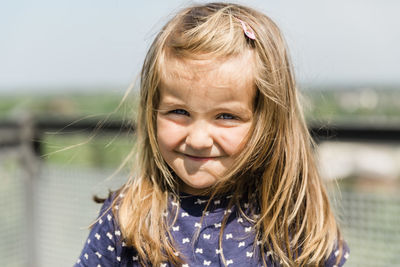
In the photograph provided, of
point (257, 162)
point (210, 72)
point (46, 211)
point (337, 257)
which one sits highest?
point (210, 72)

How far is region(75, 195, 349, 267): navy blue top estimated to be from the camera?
1201 mm

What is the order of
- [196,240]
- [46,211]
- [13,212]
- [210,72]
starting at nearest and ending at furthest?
[210,72] → [196,240] → [13,212] → [46,211]

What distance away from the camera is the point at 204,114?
1107 millimetres

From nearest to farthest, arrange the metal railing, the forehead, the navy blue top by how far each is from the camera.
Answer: the forehead
the navy blue top
the metal railing

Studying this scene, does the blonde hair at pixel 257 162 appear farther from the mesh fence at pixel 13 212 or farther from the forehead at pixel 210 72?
the mesh fence at pixel 13 212

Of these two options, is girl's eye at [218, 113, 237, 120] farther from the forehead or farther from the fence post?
the fence post

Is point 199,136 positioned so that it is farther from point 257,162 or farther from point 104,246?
point 104,246

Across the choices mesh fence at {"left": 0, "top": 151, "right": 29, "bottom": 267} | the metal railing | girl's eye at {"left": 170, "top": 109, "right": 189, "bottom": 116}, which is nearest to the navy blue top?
girl's eye at {"left": 170, "top": 109, "right": 189, "bottom": 116}

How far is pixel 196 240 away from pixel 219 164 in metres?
0.21

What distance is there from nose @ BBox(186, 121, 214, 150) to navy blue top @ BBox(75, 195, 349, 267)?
0.20 metres

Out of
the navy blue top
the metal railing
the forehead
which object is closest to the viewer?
the forehead

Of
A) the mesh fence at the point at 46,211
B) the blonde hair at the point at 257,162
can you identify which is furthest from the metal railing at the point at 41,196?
the blonde hair at the point at 257,162

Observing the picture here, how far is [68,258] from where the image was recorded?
2498 millimetres

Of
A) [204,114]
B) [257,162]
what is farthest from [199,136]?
[257,162]
